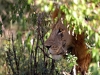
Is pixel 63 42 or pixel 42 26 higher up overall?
pixel 42 26

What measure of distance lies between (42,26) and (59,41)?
41.9 inches

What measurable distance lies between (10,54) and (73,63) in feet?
6.37

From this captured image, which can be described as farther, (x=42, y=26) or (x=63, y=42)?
(x=42, y=26)

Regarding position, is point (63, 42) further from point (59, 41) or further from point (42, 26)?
point (42, 26)

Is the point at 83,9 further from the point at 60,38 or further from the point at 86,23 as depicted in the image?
the point at 60,38

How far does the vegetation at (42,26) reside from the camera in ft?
8.86

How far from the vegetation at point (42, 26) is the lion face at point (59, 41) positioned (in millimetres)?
117

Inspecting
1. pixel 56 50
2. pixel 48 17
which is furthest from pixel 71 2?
pixel 48 17

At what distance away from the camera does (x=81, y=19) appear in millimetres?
2768

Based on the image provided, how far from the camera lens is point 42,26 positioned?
5016 millimetres

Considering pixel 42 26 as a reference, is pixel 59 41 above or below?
below

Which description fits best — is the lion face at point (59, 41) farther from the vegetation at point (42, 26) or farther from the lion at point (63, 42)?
the vegetation at point (42, 26)

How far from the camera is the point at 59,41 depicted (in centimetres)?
399

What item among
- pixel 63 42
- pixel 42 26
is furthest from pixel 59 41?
pixel 42 26
